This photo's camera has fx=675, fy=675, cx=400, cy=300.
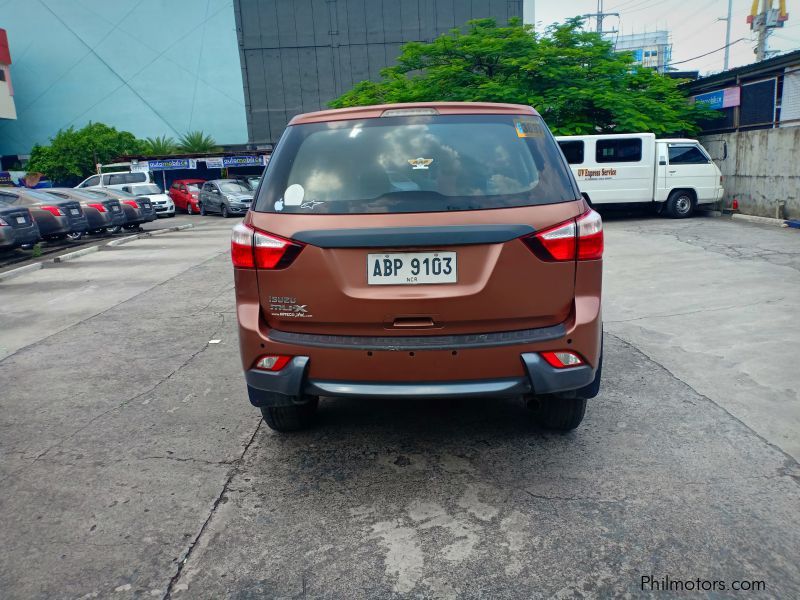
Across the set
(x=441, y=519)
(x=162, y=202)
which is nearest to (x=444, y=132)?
(x=441, y=519)

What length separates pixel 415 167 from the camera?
3291 mm

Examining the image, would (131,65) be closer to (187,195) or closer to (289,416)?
(187,195)

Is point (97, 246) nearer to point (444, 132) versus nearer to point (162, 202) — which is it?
point (162, 202)

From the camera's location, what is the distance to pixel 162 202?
27.6m

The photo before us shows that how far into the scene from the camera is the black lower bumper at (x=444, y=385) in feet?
10.2

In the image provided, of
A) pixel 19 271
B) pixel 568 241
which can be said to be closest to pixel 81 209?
pixel 19 271

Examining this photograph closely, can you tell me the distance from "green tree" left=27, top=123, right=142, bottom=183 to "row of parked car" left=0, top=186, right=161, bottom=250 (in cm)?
2305

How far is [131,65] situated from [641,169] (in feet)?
152

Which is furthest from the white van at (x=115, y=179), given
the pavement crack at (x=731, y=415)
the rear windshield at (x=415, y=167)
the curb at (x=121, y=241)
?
the rear windshield at (x=415, y=167)

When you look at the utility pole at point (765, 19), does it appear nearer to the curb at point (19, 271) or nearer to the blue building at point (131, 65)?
the curb at point (19, 271)

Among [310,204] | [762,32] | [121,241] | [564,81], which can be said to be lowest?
[121,241]

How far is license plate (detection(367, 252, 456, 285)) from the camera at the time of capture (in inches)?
121

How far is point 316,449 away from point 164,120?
5350cm

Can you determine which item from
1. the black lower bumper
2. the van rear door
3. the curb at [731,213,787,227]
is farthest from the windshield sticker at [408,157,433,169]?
the van rear door
